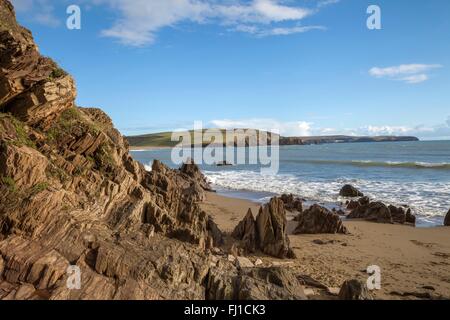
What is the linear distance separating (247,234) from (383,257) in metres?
5.45

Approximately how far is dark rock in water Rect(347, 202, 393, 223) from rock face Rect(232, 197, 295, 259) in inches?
409

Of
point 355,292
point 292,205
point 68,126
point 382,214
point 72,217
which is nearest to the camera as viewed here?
point 72,217

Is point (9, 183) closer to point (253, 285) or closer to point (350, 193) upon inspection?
point (253, 285)

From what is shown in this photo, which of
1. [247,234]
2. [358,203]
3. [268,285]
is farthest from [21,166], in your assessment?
[358,203]

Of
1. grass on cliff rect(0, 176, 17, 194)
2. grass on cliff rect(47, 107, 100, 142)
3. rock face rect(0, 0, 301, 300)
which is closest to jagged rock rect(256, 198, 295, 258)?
rock face rect(0, 0, 301, 300)

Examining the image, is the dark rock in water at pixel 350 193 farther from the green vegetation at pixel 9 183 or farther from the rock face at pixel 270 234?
the green vegetation at pixel 9 183

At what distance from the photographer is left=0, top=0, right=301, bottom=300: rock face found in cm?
792

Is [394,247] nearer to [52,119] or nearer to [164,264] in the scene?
[164,264]

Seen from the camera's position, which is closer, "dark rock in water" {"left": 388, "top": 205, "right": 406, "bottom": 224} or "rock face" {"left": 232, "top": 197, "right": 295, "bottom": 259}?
"rock face" {"left": 232, "top": 197, "right": 295, "bottom": 259}

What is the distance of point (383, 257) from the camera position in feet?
50.8

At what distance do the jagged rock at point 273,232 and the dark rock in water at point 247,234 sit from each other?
0.23 m

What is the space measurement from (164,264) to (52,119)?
516 cm

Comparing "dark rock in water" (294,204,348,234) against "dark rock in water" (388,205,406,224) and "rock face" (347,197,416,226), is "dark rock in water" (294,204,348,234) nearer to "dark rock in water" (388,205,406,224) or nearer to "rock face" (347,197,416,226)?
"rock face" (347,197,416,226)

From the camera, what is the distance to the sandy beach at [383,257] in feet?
39.6
